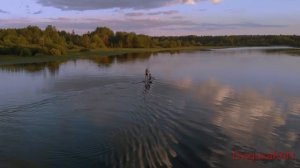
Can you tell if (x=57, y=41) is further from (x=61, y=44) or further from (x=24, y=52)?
(x=24, y=52)

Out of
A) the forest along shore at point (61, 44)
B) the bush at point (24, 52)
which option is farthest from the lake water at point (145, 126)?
the bush at point (24, 52)

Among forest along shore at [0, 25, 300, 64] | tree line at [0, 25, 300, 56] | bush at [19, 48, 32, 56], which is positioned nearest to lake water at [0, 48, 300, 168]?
forest along shore at [0, 25, 300, 64]

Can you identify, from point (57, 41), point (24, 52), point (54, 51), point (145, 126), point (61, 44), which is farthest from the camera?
point (57, 41)

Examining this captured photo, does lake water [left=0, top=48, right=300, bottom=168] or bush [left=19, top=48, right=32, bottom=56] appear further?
bush [left=19, top=48, right=32, bottom=56]

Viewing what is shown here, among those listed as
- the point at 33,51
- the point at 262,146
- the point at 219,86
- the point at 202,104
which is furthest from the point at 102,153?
the point at 33,51

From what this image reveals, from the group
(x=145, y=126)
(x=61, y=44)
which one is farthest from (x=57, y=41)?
(x=145, y=126)

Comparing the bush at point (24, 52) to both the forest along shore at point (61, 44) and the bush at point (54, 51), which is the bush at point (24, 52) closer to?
the forest along shore at point (61, 44)

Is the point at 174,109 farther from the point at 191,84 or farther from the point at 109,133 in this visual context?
the point at 191,84

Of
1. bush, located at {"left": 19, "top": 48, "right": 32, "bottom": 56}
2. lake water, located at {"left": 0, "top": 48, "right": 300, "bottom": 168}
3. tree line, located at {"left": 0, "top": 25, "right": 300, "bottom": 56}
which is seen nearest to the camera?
lake water, located at {"left": 0, "top": 48, "right": 300, "bottom": 168}

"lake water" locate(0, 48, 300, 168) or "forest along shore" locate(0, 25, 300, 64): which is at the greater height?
"forest along shore" locate(0, 25, 300, 64)

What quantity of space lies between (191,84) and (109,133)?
19.7 metres

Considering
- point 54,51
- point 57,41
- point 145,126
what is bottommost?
point 145,126

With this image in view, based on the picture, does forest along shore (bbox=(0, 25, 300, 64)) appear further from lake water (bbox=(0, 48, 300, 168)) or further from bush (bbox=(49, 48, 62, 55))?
lake water (bbox=(0, 48, 300, 168))

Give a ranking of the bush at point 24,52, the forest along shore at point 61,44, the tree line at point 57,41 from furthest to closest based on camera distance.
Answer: the tree line at point 57,41 < the forest along shore at point 61,44 < the bush at point 24,52
